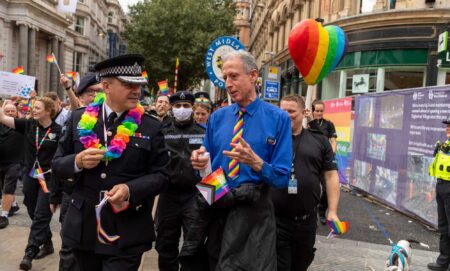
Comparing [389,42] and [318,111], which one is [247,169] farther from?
[389,42]

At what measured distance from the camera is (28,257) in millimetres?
4809

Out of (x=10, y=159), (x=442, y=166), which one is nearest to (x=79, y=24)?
(x=10, y=159)

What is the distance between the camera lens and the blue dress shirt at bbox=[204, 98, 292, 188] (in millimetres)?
2666

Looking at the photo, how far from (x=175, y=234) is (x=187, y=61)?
29106mm

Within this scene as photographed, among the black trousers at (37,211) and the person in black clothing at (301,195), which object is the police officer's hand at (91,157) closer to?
A: the person in black clothing at (301,195)

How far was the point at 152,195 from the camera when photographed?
2.78 metres

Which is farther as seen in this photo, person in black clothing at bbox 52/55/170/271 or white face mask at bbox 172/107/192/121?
white face mask at bbox 172/107/192/121

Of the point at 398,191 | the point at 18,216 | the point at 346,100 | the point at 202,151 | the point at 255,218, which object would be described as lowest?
the point at 18,216

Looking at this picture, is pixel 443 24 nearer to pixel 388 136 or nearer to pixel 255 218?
pixel 388 136

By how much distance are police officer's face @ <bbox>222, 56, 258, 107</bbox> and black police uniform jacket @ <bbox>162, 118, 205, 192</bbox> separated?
1697mm

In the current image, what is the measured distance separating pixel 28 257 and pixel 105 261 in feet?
8.63

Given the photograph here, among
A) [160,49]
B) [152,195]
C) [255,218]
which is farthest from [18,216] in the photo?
[160,49]

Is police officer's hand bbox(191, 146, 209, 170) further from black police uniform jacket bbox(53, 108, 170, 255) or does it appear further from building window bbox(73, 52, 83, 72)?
building window bbox(73, 52, 83, 72)

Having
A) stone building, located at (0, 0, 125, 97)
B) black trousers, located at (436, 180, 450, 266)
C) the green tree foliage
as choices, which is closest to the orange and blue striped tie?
black trousers, located at (436, 180, 450, 266)
